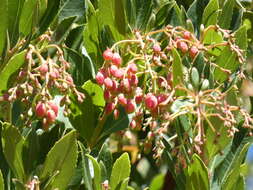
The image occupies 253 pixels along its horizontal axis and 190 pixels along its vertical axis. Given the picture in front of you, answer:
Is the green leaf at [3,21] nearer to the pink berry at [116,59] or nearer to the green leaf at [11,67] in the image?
the green leaf at [11,67]

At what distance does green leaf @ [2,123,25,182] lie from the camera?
1.74 m

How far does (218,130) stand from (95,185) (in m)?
0.39

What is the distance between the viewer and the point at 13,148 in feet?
5.80

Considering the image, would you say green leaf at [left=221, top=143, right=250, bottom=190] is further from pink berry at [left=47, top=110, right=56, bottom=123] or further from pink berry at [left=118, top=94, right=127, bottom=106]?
pink berry at [left=47, top=110, right=56, bottom=123]

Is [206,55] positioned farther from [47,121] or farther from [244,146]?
[47,121]

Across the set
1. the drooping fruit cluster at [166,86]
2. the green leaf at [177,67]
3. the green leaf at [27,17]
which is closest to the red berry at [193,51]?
the drooping fruit cluster at [166,86]

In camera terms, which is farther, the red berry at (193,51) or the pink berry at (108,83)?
the red berry at (193,51)

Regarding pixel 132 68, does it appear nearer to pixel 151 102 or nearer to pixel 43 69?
pixel 151 102

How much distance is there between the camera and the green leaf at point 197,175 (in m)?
1.81

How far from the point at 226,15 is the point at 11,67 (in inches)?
31.3

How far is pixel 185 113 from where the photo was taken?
185 cm

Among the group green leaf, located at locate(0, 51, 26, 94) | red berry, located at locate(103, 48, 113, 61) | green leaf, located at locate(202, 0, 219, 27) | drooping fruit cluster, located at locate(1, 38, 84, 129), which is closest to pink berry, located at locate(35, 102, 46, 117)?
drooping fruit cluster, located at locate(1, 38, 84, 129)

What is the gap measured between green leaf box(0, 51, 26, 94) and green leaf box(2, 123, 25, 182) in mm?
144

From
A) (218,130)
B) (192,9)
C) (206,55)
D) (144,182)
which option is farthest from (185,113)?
(144,182)
